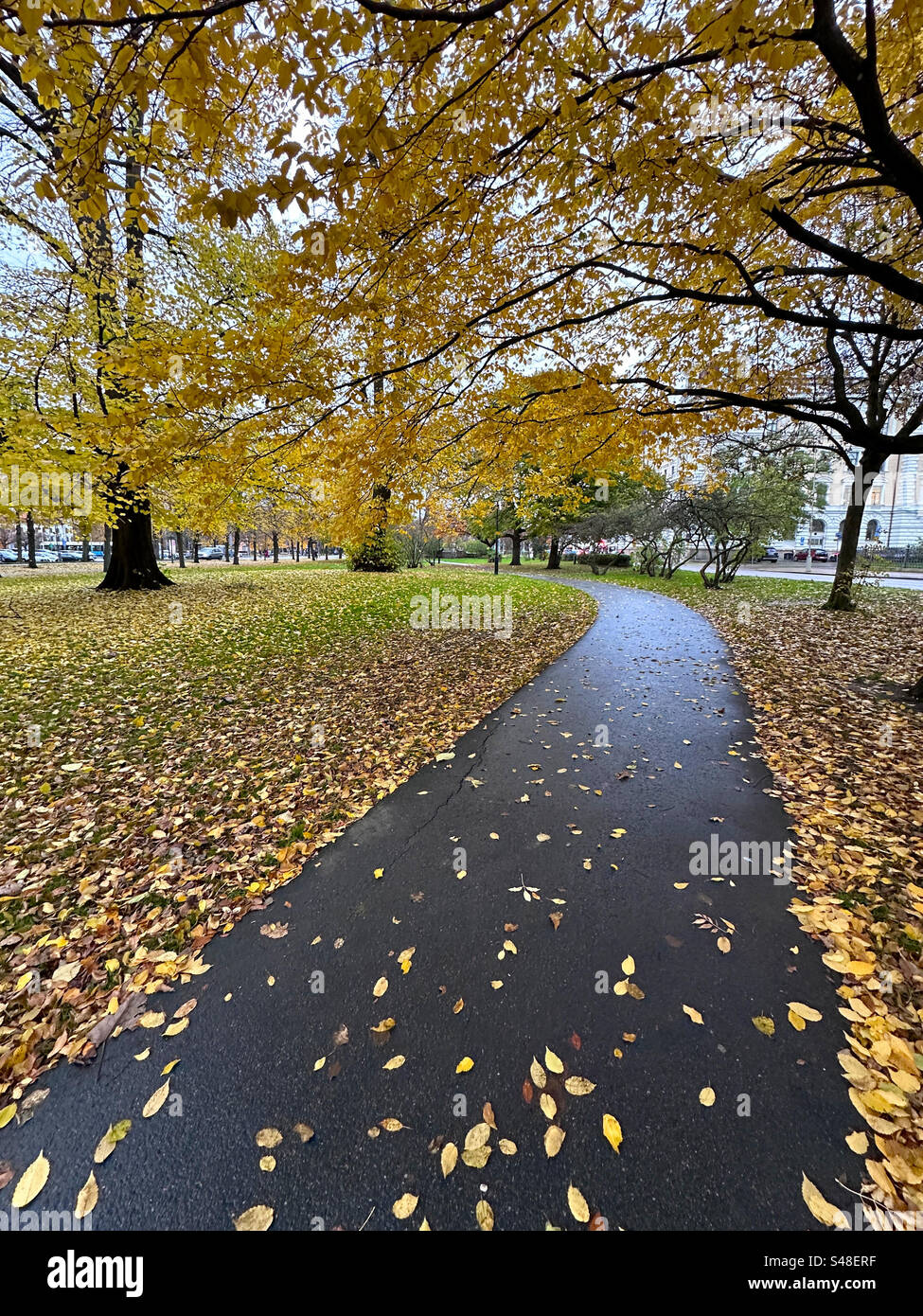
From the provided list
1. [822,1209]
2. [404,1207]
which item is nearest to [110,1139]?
[404,1207]

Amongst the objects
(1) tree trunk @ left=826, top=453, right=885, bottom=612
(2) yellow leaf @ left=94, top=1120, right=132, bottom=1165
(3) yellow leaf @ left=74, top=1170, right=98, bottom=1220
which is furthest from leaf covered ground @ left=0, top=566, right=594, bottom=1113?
(1) tree trunk @ left=826, top=453, right=885, bottom=612

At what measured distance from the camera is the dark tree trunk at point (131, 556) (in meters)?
14.8

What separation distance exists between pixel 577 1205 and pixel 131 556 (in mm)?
18010

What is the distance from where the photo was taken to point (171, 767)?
4.85 meters

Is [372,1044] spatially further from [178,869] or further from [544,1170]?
[178,869]

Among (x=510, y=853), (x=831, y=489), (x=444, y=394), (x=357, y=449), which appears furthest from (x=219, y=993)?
(x=831, y=489)

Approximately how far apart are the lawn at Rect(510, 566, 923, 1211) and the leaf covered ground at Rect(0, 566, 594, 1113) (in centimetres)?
331

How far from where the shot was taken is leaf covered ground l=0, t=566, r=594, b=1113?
8.95 feet

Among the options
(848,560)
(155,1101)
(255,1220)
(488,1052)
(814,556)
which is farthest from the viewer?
(814,556)

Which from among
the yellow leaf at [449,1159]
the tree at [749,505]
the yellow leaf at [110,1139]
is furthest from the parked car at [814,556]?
the yellow leaf at [110,1139]

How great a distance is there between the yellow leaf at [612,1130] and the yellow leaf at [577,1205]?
0.22m

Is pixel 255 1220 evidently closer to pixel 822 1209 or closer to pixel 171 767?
pixel 822 1209

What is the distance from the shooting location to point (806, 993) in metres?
2.44

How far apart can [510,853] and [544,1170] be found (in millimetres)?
1862
